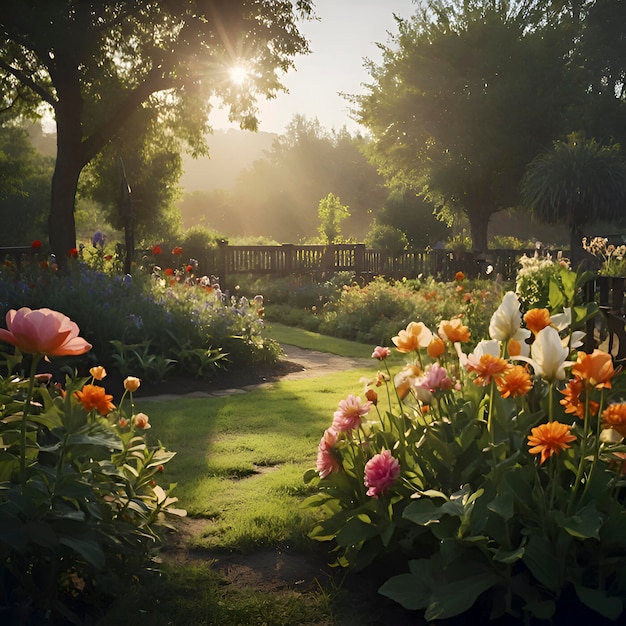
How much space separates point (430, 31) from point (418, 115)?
3.48 m

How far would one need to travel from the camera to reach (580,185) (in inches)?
854

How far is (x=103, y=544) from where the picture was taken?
2.55 meters

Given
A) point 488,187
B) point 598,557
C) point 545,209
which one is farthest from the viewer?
point 488,187

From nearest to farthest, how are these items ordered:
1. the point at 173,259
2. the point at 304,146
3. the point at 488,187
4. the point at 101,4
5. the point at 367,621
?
the point at 367,621, the point at 101,4, the point at 173,259, the point at 488,187, the point at 304,146

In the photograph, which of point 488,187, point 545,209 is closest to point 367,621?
point 545,209

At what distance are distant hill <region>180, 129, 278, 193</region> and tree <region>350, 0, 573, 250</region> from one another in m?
83.4

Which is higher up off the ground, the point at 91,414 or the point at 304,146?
the point at 304,146

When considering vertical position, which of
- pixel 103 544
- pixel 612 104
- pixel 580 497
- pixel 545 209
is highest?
pixel 612 104

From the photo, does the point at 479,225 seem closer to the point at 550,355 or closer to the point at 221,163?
the point at 550,355

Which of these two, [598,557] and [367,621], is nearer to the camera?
[598,557]

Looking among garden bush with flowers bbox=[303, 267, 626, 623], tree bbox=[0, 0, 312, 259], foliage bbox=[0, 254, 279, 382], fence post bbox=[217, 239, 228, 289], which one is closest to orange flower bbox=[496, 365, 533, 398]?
garden bush with flowers bbox=[303, 267, 626, 623]

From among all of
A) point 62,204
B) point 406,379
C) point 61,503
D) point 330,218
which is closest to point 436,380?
point 406,379

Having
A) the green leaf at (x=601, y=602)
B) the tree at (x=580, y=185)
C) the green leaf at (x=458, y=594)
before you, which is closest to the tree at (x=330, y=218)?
the tree at (x=580, y=185)

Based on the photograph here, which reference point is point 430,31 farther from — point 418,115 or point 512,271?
point 512,271
